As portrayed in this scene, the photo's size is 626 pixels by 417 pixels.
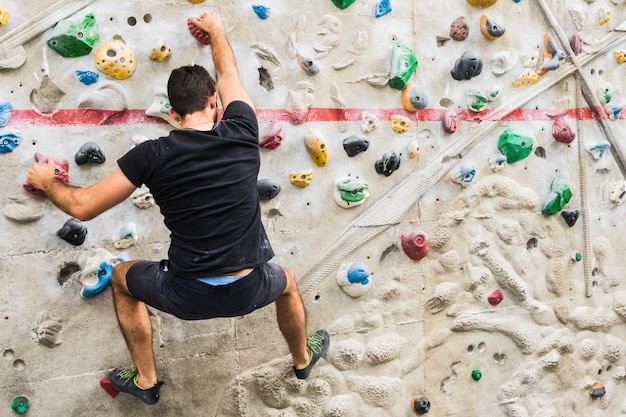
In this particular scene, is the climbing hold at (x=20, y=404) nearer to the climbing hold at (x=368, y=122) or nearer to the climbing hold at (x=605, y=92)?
the climbing hold at (x=368, y=122)

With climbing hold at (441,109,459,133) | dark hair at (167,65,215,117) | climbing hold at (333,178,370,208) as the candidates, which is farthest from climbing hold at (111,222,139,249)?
climbing hold at (441,109,459,133)

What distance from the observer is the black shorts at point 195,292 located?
239 cm

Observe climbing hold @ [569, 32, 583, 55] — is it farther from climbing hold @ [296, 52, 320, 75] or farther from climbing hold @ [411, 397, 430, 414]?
climbing hold @ [411, 397, 430, 414]

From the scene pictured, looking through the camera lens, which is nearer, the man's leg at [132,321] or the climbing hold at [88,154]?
the man's leg at [132,321]

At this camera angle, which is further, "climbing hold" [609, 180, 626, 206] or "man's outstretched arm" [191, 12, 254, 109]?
"climbing hold" [609, 180, 626, 206]

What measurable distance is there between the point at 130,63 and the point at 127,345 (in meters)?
1.08

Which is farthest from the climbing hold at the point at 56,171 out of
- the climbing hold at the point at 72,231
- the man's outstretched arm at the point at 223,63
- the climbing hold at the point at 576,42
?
the climbing hold at the point at 576,42

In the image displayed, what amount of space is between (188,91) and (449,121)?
1499mm

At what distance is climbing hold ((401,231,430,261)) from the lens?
Result: 10.9ft

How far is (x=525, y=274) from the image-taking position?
3.67 m

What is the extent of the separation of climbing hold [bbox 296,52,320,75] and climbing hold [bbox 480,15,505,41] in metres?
0.91

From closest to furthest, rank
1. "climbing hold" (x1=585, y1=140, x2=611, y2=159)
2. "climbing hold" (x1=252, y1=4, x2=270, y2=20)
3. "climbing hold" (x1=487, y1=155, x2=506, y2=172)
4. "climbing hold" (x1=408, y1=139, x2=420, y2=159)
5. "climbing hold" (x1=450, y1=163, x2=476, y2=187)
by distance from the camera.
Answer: "climbing hold" (x1=252, y1=4, x2=270, y2=20) < "climbing hold" (x1=408, y1=139, x2=420, y2=159) < "climbing hold" (x1=450, y1=163, x2=476, y2=187) < "climbing hold" (x1=487, y1=155, x2=506, y2=172) < "climbing hold" (x1=585, y1=140, x2=611, y2=159)

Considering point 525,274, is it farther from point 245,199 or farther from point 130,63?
point 130,63

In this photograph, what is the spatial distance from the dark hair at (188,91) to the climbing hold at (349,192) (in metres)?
0.98
